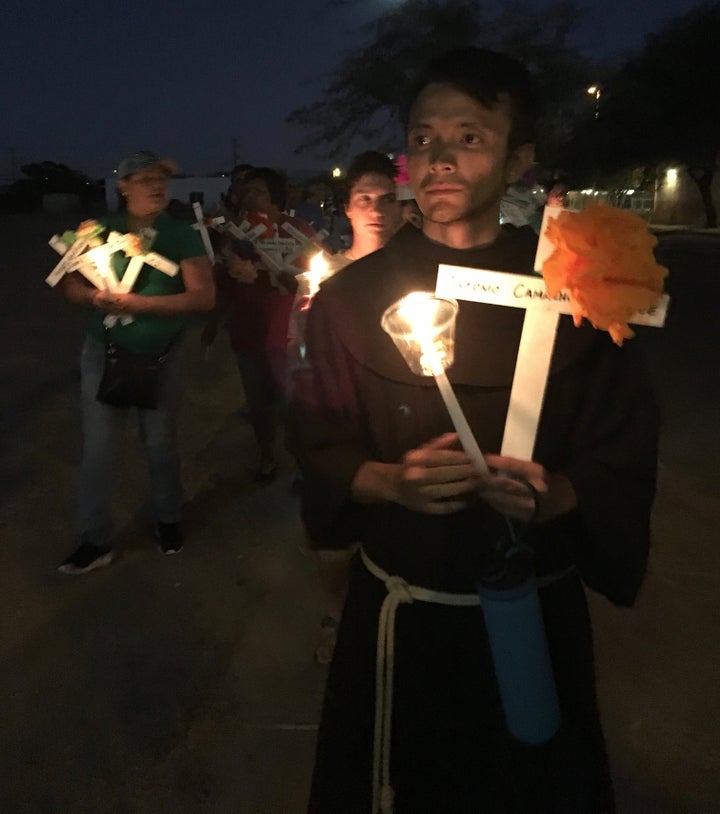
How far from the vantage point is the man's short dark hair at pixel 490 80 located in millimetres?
1524

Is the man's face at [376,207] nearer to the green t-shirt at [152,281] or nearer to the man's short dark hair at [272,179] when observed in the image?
the green t-shirt at [152,281]

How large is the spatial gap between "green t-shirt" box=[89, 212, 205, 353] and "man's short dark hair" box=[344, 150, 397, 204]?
2.61 feet

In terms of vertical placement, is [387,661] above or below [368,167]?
below

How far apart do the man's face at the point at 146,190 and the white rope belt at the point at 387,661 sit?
8.90ft

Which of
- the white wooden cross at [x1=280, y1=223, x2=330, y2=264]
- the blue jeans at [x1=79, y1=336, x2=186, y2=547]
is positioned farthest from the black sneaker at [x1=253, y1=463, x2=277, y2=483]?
the white wooden cross at [x1=280, y1=223, x2=330, y2=264]

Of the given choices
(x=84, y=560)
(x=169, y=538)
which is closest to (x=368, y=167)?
(x=169, y=538)

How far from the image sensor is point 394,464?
1.50 m

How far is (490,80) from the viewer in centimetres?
153

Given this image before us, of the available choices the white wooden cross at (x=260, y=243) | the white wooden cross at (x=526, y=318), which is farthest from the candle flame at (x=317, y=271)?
the white wooden cross at (x=526, y=318)

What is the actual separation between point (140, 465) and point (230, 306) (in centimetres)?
130

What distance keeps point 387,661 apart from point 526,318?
730 millimetres

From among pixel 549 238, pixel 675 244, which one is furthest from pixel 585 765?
pixel 675 244

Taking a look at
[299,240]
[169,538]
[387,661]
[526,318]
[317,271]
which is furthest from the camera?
[299,240]

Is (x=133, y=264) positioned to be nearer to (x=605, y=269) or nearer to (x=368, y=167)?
(x=368, y=167)
